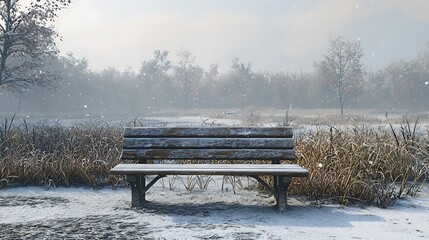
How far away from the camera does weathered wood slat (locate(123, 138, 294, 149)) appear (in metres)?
4.98

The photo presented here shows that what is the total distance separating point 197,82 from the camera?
67188mm

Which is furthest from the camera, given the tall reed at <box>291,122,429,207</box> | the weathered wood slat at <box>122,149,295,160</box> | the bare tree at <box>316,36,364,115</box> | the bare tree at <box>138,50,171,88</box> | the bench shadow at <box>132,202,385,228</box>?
the bare tree at <box>138,50,171,88</box>

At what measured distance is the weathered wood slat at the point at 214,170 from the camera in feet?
13.4

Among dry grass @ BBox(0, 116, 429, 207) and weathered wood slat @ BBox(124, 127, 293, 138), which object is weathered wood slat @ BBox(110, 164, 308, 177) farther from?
dry grass @ BBox(0, 116, 429, 207)

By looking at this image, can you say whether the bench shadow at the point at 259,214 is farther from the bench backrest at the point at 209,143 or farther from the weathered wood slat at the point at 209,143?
the weathered wood slat at the point at 209,143

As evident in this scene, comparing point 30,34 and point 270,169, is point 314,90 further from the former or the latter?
point 270,169

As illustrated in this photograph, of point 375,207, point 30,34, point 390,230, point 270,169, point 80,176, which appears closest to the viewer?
point 390,230

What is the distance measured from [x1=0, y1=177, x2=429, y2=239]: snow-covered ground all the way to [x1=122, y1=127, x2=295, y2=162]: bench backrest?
1.79ft

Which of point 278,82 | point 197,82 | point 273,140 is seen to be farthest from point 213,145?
point 197,82

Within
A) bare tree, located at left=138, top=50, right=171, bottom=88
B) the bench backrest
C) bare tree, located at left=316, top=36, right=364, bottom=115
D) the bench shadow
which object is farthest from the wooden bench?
bare tree, located at left=138, top=50, right=171, bottom=88

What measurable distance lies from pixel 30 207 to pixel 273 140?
2.99 meters

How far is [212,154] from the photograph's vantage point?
5.00m

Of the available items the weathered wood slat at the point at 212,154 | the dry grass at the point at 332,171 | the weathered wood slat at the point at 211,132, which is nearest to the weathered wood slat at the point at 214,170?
the weathered wood slat at the point at 212,154

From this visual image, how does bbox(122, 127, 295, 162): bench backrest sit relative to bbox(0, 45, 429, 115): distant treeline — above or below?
below
